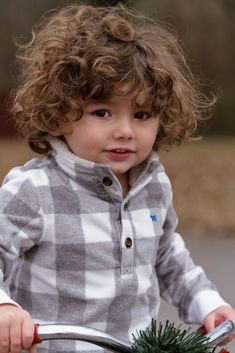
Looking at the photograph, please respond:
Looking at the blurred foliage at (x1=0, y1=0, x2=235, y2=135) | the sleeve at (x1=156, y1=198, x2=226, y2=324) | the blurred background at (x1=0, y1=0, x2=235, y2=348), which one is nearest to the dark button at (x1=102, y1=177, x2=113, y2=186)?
the sleeve at (x1=156, y1=198, x2=226, y2=324)

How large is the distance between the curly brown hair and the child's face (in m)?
0.03

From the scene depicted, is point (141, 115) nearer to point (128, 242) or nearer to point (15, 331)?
point (128, 242)

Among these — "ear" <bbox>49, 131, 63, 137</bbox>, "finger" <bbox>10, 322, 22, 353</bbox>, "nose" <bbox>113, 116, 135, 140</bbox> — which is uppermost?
"nose" <bbox>113, 116, 135, 140</bbox>

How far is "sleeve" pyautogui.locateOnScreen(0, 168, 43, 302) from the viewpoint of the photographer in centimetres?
236

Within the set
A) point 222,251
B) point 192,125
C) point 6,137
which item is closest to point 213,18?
point 6,137

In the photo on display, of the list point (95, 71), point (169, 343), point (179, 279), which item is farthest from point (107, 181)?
point (169, 343)

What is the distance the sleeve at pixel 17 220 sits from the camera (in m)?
2.36

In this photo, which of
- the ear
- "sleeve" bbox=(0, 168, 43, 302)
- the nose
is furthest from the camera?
the ear

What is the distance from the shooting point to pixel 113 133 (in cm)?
250

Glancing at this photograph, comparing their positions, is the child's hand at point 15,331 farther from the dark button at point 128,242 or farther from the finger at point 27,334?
the dark button at point 128,242

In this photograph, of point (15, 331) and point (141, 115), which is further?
point (141, 115)

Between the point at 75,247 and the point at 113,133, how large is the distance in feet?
1.15

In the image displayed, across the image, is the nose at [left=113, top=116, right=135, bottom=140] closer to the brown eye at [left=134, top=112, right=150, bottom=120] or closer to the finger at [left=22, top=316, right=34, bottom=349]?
the brown eye at [left=134, top=112, right=150, bottom=120]

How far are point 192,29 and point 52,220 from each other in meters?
18.8
